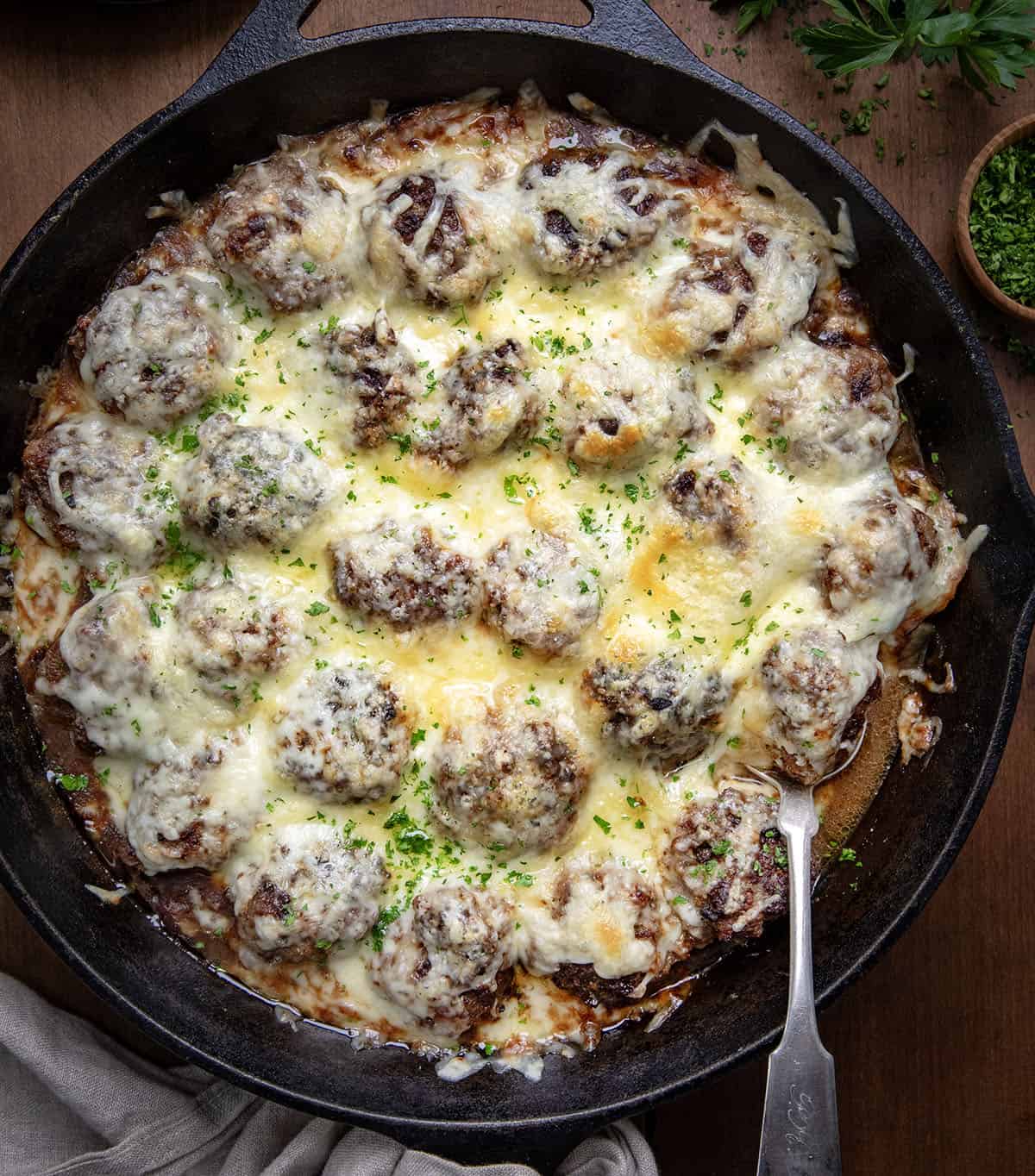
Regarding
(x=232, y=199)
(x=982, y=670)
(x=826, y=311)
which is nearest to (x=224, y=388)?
(x=232, y=199)

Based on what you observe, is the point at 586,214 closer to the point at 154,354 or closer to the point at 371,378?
the point at 371,378

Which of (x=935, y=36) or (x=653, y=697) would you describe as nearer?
(x=653, y=697)

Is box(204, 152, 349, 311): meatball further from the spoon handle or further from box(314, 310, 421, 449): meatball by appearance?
the spoon handle

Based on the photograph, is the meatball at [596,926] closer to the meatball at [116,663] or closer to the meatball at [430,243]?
the meatball at [116,663]

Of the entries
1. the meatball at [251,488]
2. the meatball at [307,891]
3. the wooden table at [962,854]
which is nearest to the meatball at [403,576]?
the meatball at [251,488]

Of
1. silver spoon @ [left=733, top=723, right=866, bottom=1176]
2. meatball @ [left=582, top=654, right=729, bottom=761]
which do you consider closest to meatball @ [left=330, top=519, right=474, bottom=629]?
meatball @ [left=582, top=654, right=729, bottom=761]

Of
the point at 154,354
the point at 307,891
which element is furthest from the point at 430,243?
the point at 307,891

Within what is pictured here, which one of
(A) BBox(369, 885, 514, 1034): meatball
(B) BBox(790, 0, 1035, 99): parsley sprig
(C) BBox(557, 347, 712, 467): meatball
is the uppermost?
(B) BBox(790, 0, 1035, 99): parsley sprig
